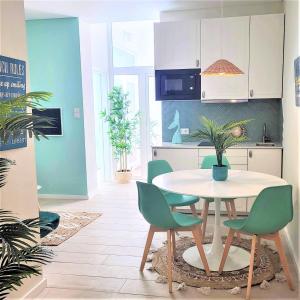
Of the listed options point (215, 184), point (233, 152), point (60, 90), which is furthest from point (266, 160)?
point (60, 90)

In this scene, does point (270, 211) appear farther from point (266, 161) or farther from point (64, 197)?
point (64, 197)

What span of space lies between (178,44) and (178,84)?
0.51 meters

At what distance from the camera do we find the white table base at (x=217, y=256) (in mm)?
3113

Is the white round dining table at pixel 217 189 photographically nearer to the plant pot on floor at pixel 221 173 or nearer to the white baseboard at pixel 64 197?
the plant pot on floor at pixel 221 173

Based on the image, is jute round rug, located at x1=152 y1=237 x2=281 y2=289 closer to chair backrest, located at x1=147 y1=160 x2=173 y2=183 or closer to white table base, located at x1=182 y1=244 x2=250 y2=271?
white table base, located at x1=182 y1=244 x2=250 y2=271

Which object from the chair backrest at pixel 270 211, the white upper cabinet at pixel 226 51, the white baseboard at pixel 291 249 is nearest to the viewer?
the chair backrest at pixel 270 211

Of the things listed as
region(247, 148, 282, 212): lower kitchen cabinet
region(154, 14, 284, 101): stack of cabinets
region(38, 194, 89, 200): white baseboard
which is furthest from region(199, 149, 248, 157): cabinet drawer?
region(38, 194, 89, 200): white baseboard

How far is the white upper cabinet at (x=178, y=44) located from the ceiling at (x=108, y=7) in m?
0.27

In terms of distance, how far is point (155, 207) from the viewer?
277 cm

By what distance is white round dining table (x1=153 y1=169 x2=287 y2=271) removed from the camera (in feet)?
9.18

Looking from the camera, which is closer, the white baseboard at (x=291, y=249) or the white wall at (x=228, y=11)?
the white baseboard at (x=291, y=249)

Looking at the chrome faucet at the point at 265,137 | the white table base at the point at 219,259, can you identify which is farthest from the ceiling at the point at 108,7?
the white table base at the point at 219,259

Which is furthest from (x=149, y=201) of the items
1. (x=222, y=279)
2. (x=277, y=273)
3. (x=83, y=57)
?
(x=83, y=57)

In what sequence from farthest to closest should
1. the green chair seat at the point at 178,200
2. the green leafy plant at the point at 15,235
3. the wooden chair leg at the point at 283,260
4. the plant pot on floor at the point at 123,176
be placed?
the plant pot on floor at the point at 123,176
the green chair seat at the point at 178,200
the wooden chair leg at the point at 283,260
the green leafy plant at the point at 15,235
